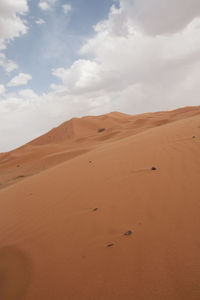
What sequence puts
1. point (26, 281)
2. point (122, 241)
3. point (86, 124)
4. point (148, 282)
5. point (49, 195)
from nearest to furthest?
point (148, 282), point (26, 281), point (122, 241), point (49, 195), point (86, 124)

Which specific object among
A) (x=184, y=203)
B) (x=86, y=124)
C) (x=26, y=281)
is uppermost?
(x=86, y=124)

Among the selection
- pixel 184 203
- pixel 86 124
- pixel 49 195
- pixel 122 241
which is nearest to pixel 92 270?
pixel 122 241

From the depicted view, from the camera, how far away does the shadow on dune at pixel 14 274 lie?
5.27ft

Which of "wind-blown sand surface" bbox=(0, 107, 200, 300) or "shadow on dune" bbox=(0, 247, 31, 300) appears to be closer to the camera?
"wind-blown sand surface" bbox=(0, 107, 200, 300)

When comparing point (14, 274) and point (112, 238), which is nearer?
point (14, 274)

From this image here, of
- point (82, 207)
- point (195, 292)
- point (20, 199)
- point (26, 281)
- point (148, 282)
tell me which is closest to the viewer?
point (195, 292)

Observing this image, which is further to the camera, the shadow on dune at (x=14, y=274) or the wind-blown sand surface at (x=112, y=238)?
the shadow on dune at (x=14, y=274)

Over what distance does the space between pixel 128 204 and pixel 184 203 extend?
68 cm

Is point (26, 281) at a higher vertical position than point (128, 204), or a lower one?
lower

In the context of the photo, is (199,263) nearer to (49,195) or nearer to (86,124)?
(49,195)

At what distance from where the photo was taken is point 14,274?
5.99ft

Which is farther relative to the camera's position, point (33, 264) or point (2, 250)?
point (2, 250)

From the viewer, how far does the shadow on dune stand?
1607 mm

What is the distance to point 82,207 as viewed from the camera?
2.87 metres
